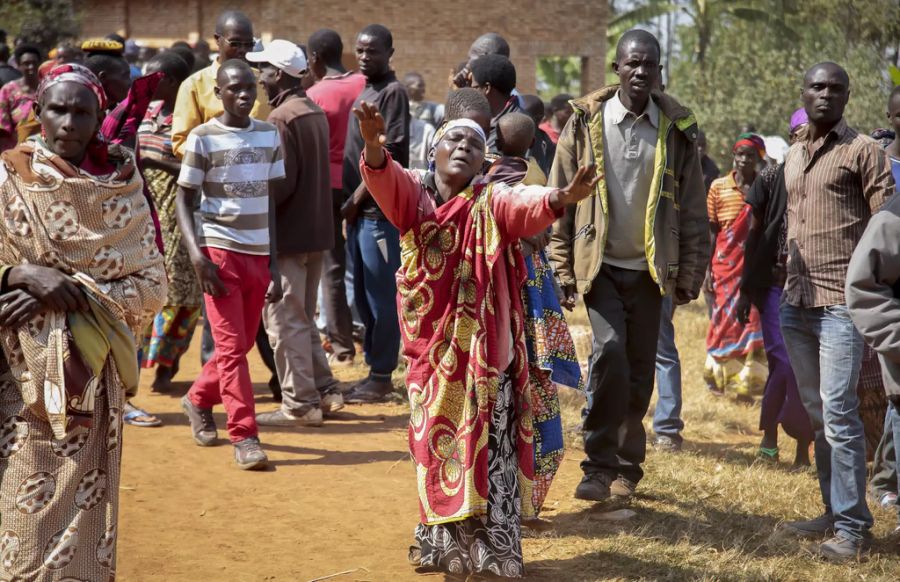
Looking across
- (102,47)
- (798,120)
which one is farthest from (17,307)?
(798,120)

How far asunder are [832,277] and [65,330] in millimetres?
3608

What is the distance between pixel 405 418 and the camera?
7.90 meters

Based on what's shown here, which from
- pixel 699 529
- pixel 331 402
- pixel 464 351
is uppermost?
pixel 464 351

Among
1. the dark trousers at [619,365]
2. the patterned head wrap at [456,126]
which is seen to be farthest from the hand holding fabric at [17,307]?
the dark trousers at [619,365]

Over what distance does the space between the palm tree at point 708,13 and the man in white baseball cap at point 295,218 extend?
2419 centimetres

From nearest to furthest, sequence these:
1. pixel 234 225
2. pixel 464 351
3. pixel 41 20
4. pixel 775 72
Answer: pixel 464 351, pixel 234 225, pixel 41 20, pixel 775 72

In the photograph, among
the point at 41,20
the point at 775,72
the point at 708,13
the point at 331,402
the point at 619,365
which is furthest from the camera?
the point at 708,13

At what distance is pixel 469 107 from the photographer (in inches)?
210

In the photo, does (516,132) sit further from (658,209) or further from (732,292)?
(732,292)

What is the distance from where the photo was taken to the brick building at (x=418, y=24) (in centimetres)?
2281

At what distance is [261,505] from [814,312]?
3.04 meters

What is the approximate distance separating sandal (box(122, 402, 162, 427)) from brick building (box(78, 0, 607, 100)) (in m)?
16.0

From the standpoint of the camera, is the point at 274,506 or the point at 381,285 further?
the point at 381,285

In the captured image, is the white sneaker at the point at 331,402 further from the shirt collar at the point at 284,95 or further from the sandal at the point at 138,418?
the shirt collar at the point at 284,95
